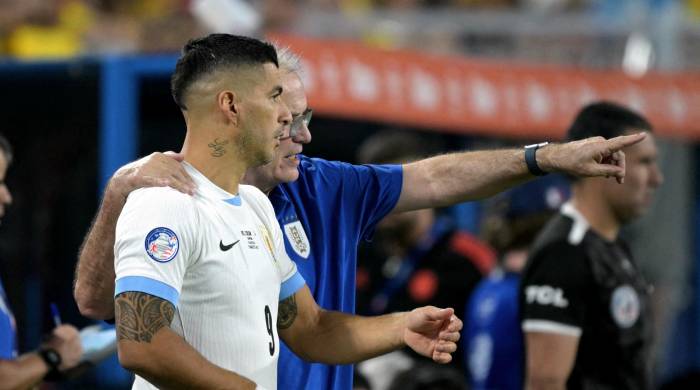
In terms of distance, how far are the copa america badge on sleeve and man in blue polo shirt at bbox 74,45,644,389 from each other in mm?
688

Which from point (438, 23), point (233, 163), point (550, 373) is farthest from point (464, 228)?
point (233, 163)

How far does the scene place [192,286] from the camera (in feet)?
11.0

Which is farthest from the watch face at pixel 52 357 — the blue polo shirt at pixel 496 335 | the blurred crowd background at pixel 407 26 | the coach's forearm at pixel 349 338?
the blurred crowd background at pixel 407 26

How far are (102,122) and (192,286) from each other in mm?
4227

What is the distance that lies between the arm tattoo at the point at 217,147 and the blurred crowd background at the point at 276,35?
139 inches

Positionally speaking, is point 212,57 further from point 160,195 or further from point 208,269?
point 208,269

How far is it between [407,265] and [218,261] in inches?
142

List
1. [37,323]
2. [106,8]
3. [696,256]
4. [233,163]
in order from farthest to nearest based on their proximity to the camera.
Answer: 1. [696,256]
2. [106,8]
3. [37,323]
4. [233,163]

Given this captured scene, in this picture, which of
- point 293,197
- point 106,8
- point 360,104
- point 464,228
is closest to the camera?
point 293,197

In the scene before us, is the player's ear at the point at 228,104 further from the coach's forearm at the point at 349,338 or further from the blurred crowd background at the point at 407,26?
the blurred crowd background at the point at 407,26

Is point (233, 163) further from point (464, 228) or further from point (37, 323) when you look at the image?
point (464, 228)

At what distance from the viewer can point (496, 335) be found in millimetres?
6367

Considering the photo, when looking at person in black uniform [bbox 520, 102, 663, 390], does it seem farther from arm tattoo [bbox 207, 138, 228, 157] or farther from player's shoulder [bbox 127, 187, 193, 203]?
player's shoulder [bbox 127, 187, 193, 203]

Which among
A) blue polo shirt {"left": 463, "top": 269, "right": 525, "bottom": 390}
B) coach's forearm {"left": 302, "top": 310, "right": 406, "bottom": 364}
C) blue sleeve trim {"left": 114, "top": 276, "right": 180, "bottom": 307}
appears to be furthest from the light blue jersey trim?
blue polo shirt {"left": 463, "top": 269, "right": 525, "bottom": 390}
